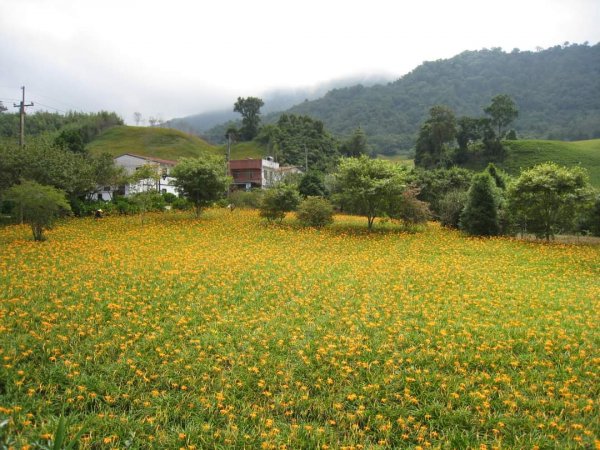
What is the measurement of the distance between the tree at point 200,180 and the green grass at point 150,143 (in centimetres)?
5553

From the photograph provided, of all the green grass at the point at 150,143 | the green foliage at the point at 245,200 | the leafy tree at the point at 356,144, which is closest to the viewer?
the green foliage at the point at 245,200

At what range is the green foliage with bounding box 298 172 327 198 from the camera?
1523 inches

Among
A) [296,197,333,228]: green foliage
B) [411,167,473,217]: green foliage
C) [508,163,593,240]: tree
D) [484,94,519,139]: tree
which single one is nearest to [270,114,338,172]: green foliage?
[484,94,519,139]: tree

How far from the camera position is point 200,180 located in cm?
2519

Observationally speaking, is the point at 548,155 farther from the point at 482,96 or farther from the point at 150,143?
the point at 150,143

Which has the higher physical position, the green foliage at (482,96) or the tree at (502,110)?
the green foliage at (482,96)

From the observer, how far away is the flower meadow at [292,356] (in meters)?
4.57

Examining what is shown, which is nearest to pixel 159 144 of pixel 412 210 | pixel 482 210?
pixel 412 210

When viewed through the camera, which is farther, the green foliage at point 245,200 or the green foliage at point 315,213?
the green foliage at point 245,200

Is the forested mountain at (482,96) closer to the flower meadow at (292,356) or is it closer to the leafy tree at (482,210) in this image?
the leafy tree at (482,210)

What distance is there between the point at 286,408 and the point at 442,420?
1905 mm

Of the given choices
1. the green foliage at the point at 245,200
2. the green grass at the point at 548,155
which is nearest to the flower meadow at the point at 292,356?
the green foliage at the point at 245,200

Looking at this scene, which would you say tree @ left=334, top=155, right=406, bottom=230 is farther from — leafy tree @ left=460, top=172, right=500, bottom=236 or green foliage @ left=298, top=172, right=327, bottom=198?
green foliage @ left=298, top=172, right=327, bottom=198

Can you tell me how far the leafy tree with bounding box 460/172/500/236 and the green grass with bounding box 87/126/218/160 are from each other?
65.7m
